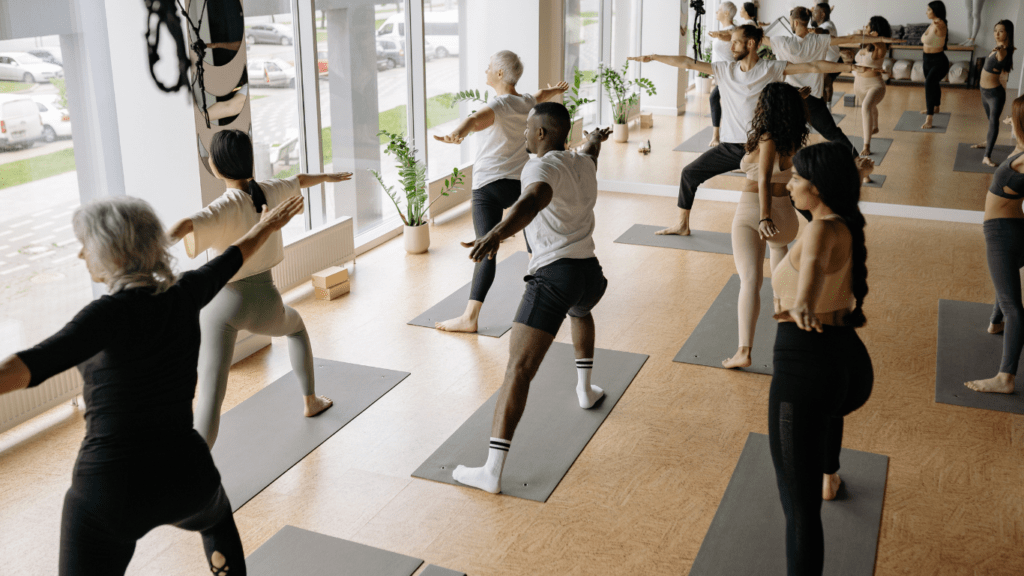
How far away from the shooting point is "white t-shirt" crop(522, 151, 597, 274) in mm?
3234

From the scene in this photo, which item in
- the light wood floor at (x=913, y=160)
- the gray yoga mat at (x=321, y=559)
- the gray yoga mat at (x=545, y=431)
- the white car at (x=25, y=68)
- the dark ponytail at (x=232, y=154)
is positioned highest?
the white car at (x=25, y=68)

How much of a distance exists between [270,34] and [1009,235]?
14.2 ft

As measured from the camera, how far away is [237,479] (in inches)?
137

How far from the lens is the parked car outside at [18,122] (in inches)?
147

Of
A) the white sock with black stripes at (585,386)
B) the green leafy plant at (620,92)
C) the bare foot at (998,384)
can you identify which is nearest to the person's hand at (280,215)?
the white sock with black stripes at (585,386)

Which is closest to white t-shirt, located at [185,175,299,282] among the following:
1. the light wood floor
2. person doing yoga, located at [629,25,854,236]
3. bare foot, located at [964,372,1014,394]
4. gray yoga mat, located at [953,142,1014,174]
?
person doing yoga, located at [629,25,854,236]

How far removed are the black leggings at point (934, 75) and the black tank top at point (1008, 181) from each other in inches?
173

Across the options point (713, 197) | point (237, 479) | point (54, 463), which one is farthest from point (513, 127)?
point (713, 197)

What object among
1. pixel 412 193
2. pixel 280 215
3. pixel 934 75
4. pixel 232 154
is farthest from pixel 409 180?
pixel 934 75

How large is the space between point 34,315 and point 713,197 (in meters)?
6.01

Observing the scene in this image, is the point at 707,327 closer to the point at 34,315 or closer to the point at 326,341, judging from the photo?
the point at 326,341

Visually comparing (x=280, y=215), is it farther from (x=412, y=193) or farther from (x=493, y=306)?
(x=412, y=193)

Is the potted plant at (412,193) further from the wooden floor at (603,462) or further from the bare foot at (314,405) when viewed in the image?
the bare foot at (314,405)

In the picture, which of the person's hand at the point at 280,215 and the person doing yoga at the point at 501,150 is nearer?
the person's hand at the point at 280,215
